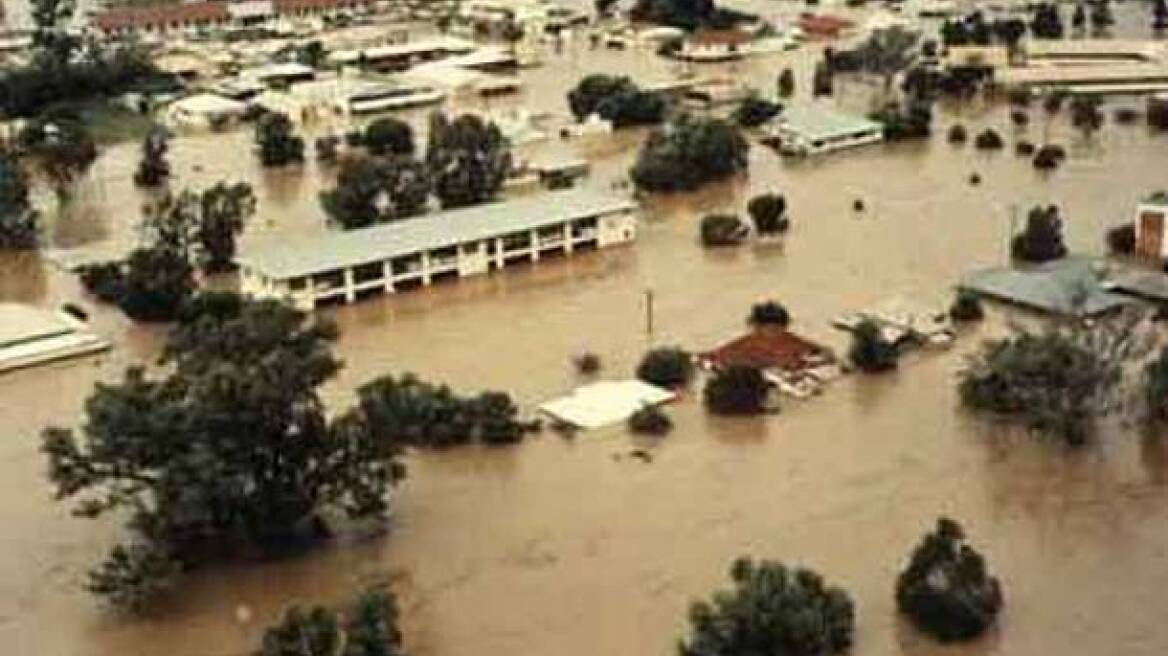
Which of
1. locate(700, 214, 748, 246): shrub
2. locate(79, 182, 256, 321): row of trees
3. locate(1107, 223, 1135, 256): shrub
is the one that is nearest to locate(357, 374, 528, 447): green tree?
locate(79, 182, 256, 321): row of trees

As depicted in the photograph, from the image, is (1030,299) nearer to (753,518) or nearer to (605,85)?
(753,518)

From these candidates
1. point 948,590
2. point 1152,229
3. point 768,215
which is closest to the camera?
point 948,590

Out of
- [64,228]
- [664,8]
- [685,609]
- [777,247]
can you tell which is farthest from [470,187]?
[664,8]

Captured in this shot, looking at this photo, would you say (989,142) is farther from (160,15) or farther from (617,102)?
(160,15)

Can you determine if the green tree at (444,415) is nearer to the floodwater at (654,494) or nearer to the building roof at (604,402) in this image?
the floodwater at (654,494)

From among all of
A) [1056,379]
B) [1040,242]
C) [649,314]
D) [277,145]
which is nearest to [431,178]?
[649,314]

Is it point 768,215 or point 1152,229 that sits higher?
point 1152,229

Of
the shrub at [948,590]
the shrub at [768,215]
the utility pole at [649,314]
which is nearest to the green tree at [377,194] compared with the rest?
the utility pole at [649,314]
